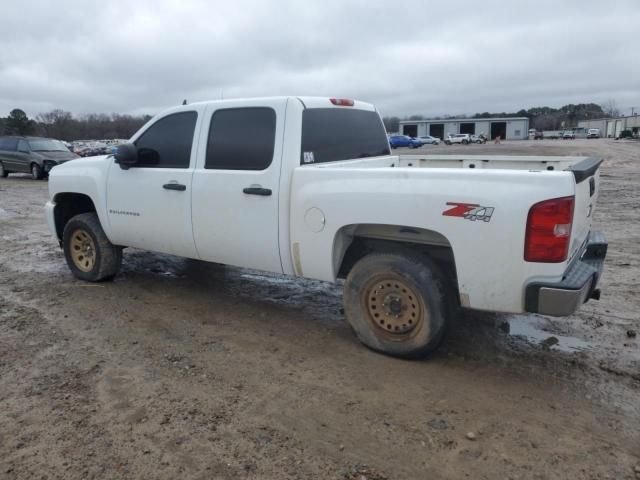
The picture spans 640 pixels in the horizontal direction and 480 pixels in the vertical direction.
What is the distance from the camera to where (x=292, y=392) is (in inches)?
148

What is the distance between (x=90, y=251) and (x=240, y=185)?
2.68 meters

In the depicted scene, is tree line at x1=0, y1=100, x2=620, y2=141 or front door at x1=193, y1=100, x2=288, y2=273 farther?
tree line at x1=0, y1=100, x2=620, y2=141

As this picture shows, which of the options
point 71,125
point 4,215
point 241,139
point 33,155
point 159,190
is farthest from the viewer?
point 71,125

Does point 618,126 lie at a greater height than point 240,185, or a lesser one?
greater

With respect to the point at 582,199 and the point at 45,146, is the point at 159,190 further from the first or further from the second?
the point at 45,146

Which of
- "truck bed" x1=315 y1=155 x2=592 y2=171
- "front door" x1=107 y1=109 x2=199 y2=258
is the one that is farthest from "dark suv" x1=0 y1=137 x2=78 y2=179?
"truck bed" x1=315 y1=155 x2=592 y2=171

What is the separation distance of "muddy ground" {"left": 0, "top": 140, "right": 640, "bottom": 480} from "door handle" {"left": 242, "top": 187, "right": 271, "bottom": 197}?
1274 mm

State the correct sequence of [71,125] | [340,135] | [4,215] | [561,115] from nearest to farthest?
[340,135] < [4,215] < [71,125] < [561,115]

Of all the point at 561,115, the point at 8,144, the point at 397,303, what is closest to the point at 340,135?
the point at 397,303

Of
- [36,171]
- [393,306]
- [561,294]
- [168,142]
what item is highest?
[168,142]

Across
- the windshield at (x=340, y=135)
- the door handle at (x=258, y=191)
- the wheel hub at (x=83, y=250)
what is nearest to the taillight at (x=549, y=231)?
the windshield at (x=340, y=135)

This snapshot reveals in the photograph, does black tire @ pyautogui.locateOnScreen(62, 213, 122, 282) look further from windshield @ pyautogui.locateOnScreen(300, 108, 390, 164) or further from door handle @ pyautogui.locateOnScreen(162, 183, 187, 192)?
windshield @ pyautogui.locateOnScreen(300, 108, 390, 164)

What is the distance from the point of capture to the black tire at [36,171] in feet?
70.7

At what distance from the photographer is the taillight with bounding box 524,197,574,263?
11.0 feet
